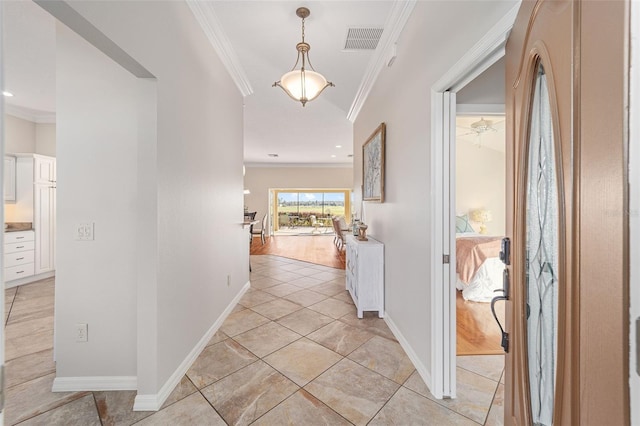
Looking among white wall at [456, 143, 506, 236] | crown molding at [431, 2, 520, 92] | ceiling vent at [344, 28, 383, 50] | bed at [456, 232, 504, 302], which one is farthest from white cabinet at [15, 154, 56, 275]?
white wall at [456, 143, 506, 236]

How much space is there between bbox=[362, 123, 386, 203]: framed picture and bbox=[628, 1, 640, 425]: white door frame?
97.3 inches

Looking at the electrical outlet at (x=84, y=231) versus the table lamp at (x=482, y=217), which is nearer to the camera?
the electrical outlet at (x=84, y=231)

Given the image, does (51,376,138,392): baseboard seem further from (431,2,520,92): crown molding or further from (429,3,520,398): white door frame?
(431,2,520,92): crown molding

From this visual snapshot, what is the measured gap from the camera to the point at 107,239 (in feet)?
6.04

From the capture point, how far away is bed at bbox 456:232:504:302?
3.55 meters

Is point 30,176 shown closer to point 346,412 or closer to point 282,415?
point 282,415

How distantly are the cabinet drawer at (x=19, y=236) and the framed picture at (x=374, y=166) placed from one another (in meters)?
5.42

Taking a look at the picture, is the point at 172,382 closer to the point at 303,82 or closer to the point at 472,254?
the point at 303,82

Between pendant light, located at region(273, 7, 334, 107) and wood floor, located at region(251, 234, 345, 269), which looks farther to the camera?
wood floor, located at region(251, 234, 345, 269)

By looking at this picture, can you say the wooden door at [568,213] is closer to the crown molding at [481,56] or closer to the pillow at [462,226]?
the crown molding at [481,56]

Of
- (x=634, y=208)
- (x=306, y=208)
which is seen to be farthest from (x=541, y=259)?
A: (x=306, y=208)

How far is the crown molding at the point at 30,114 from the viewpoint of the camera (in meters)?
4.47

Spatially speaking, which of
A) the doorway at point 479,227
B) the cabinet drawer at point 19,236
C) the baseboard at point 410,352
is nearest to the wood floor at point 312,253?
the doorway at point 479,227

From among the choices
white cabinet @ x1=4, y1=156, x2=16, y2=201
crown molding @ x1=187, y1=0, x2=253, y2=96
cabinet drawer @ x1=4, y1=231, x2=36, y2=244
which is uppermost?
crown molding @ x1=187, y1=0, x2=253, y2=96
